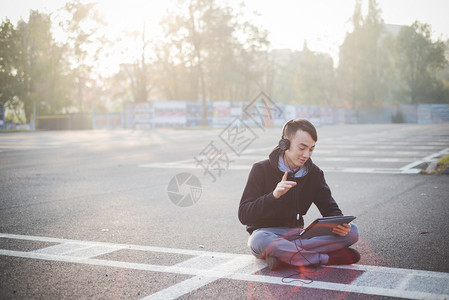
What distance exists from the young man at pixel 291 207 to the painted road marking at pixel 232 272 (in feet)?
0.56

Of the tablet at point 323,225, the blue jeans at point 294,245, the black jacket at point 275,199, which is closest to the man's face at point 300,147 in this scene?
the black jacket at point 275,199

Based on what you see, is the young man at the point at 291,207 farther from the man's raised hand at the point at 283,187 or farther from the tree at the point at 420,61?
the tree at the point at 420,61

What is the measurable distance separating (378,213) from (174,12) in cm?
4657

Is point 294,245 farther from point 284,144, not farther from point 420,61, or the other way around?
point 420,61

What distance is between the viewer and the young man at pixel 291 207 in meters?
3.85

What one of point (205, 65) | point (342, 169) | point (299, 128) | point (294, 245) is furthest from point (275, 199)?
point (205, 65)

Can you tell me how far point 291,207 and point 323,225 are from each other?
0.36 meters

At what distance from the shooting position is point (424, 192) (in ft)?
27.4

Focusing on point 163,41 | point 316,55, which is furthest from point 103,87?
point 316,55

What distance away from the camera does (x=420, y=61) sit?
81.8 m

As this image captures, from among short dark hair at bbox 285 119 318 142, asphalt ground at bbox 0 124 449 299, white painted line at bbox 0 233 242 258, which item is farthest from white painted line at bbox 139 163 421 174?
short dark hair at bbox 285 119 318 142

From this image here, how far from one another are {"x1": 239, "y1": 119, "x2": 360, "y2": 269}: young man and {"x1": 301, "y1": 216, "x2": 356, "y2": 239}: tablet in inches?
2.3

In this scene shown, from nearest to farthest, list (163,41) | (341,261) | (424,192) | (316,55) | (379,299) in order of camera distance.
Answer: (379,299)
(341,261)
(424,192)
(163,41)
(316,55)

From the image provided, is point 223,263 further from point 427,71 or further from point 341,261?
point 427,71
